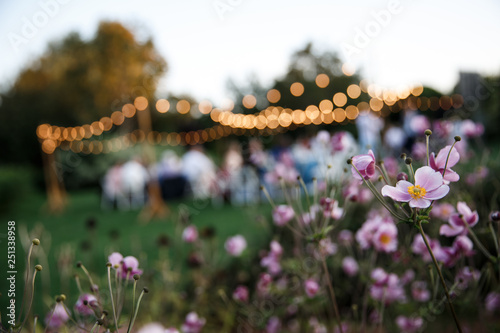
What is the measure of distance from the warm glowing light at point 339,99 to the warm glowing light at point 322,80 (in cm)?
63

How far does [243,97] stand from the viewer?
1475cm

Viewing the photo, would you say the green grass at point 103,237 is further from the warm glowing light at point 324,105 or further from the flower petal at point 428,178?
the warm glowing light at point 324,105

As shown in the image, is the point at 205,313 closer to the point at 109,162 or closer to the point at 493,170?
the point at 493,170

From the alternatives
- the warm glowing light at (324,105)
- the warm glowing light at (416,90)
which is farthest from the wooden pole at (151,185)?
the warm glowing light at (416,90)

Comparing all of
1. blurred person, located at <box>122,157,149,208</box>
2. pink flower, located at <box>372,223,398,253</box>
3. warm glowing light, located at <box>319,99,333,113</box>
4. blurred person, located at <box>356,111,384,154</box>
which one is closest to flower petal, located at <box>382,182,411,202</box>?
pink flower, located at <box>372,223,398,253</box>

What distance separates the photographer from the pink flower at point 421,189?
774 mm

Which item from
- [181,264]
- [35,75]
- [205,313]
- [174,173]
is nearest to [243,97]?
[174,173]

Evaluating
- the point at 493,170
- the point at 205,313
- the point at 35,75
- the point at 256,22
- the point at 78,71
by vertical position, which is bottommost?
the point at 205,313

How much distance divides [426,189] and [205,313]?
1853mm

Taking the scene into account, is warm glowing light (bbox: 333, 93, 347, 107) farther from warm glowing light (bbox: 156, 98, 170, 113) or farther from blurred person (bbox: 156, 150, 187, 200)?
warm glowing light (bbox: 156, 98, 170, 113)

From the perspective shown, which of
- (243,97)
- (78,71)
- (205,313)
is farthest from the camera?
(243,97)

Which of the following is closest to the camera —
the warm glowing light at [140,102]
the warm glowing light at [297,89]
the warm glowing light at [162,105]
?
the warm glowing light at [140,102]

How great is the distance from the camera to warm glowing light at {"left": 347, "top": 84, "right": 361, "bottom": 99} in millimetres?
14665

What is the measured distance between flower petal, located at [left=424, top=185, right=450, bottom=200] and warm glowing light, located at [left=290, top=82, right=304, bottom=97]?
48.5 ft
